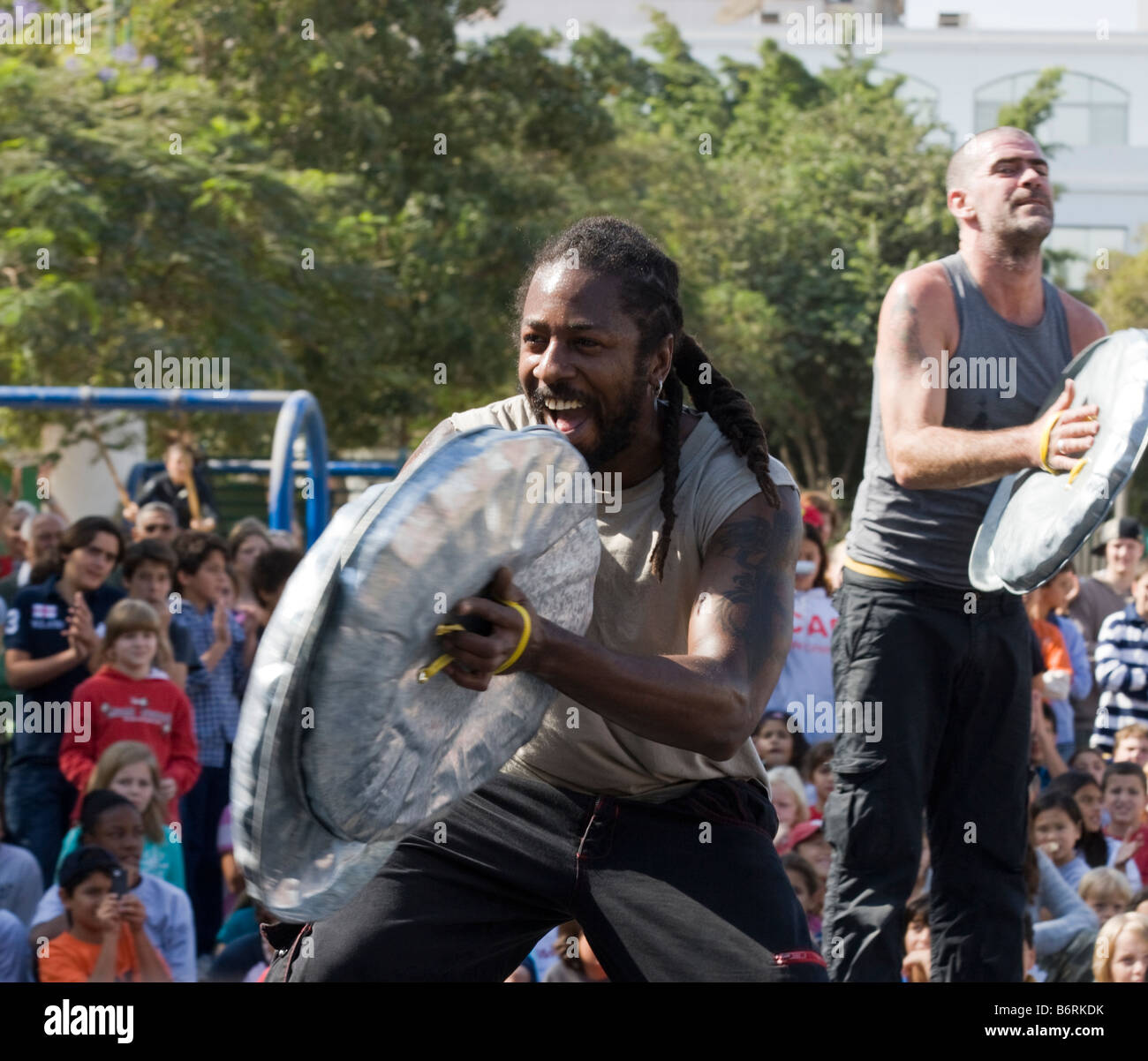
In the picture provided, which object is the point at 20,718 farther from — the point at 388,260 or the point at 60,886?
the point at 388,260

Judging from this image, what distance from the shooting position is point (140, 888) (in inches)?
243

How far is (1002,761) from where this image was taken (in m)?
4.43

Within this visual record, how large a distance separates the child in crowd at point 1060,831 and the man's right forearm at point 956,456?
10.6 ft

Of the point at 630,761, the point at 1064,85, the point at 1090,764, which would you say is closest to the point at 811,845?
the point at 1090,764

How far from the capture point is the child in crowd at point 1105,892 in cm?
679

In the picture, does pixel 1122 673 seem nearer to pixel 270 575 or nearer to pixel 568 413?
pixel 270 575

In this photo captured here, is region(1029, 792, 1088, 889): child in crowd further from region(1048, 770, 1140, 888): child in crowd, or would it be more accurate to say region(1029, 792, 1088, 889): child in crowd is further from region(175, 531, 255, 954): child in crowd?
region(175, 531, 255, 954): child in crowd

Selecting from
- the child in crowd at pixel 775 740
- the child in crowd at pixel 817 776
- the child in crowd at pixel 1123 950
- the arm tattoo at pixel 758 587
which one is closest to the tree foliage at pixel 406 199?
the child in crowd at pixel 775 740

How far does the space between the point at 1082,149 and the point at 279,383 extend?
39.7 meters

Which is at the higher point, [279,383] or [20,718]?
[279,383]

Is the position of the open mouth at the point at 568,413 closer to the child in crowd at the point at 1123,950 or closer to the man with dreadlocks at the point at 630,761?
the man with dreadlocks at the point at 630,761

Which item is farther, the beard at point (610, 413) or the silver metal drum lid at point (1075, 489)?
the silver metal drum lid at point (1075, 489)

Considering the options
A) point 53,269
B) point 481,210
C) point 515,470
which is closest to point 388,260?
point 481,210
